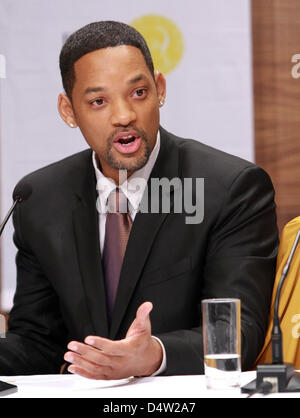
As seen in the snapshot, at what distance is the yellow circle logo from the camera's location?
2402 mm

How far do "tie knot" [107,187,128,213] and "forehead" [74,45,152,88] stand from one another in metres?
0.31

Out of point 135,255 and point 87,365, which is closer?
point 87,365

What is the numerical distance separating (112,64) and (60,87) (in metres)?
0.60

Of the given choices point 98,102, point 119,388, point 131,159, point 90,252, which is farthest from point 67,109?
point 119,388

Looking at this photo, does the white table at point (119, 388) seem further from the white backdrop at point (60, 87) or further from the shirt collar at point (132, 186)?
the white backdrop at point (60, 87)

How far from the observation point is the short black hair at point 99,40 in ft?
6.33

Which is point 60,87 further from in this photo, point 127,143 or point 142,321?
point 142,321

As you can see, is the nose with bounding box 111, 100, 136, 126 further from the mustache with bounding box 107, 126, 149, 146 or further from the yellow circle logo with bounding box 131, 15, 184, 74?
the yellow circle logo with bounding box 131, 15, 184, 74

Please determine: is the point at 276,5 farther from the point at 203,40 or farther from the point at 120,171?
the point at 120,171

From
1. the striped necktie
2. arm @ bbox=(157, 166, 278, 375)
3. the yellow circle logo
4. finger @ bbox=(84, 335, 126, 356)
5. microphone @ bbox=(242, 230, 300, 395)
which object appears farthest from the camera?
the yellow circle logo

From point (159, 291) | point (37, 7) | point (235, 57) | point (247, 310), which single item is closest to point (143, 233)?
point (159, 291)

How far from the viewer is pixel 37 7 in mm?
2488

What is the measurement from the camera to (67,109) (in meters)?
2.11

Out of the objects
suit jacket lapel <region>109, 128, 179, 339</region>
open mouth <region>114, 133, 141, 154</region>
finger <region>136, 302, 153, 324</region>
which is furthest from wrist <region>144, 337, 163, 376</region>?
open mouth <region>114, 133, 141, 154</region>
